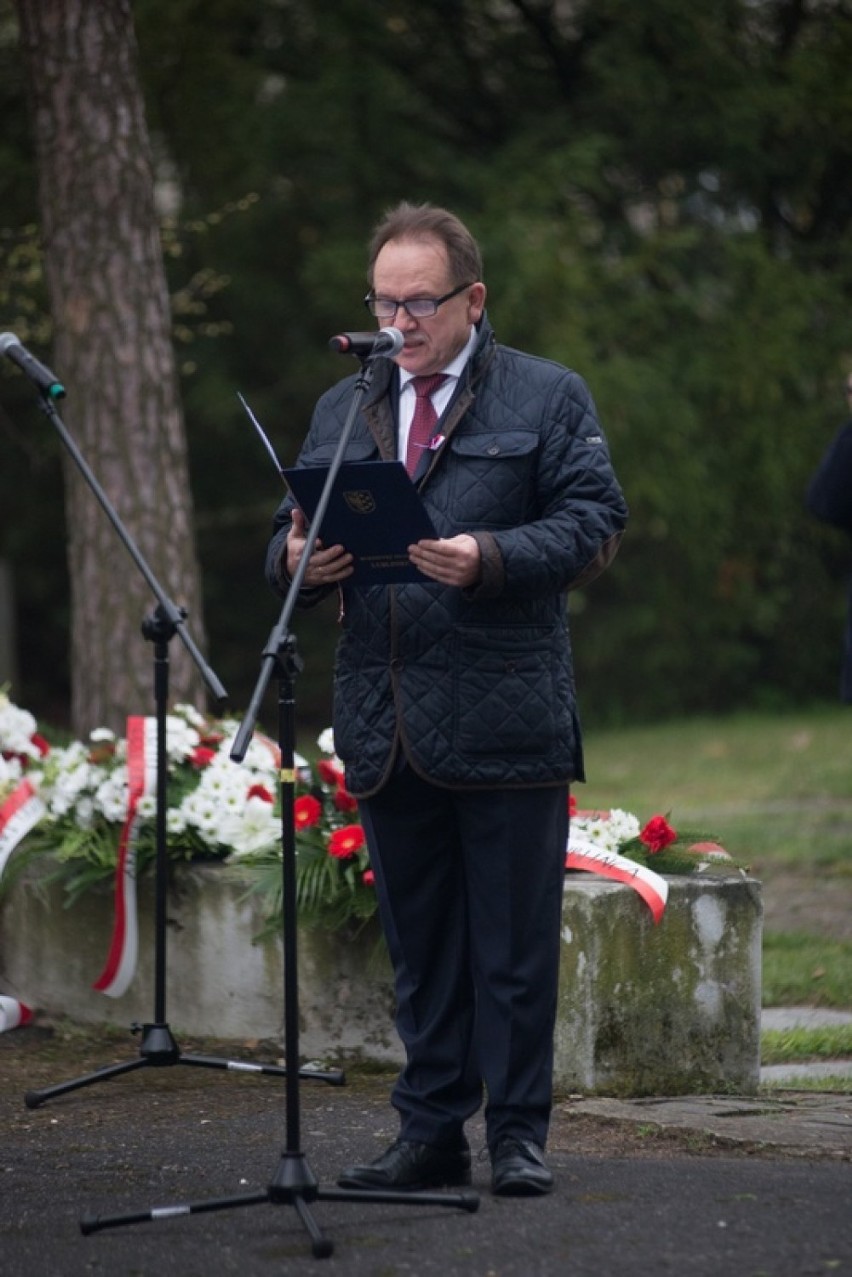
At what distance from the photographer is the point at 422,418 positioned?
13.7ft

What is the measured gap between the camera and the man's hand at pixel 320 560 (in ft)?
12.9

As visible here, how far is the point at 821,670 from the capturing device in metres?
18.6

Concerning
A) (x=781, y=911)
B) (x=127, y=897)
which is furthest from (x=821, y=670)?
(x=127, y=897)

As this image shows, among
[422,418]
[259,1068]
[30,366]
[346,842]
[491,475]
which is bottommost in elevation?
[259,1068]

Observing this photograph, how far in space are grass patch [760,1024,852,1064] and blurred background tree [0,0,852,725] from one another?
10414 millimetres

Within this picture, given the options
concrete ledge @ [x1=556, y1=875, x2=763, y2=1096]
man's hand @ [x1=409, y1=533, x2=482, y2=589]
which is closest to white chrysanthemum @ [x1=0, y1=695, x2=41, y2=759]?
concrete ledge @ [x1=556, y1=875, x2=763, y2=1096]

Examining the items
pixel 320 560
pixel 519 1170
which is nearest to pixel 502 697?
pixel 320 560

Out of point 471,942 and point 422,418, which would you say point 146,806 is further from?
point 422,418

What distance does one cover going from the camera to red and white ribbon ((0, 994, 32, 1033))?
6.26 meters

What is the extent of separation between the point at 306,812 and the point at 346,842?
24 centimetres

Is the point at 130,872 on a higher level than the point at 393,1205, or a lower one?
higher

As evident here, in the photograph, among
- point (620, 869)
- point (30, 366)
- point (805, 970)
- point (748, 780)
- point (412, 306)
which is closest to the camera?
point (412, 306)

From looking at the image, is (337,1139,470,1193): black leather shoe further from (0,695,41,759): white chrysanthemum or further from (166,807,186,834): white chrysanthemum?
(0,695,41,759): white chrysanthemum

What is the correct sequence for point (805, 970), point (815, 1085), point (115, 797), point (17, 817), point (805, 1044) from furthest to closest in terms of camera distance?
point (805, 970) → point (17, 817) → point (115, 797) → point (805, 1044) → point (815, 1085)
